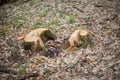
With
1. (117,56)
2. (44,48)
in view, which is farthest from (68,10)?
(117,56)

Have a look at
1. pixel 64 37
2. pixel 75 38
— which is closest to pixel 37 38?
pixel 64 37

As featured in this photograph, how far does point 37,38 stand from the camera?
8.83 metres

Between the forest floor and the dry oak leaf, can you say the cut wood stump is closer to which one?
the forest floor

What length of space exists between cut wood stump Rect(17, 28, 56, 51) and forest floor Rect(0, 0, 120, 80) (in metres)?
0.23

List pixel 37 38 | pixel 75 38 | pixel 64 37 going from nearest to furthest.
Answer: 1. pixel 37 38
2. pixel 75 38
3. pixel 64 37

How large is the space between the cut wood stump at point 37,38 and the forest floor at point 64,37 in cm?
23

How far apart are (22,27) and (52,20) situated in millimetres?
1451

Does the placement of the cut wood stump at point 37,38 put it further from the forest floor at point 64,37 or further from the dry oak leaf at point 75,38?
the dry oak leaf at point 75,38

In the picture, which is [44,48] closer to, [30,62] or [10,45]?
[30,62]

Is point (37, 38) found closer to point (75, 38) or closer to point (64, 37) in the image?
point (64, 37)

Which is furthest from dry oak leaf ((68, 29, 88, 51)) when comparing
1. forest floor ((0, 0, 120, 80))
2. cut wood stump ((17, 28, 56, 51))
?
cut wood stump ((17, 28, 56, 51))

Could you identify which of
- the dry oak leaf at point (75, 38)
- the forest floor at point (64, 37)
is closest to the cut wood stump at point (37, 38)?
the forest floor at point (64, 37)

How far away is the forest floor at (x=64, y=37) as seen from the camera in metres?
7.99

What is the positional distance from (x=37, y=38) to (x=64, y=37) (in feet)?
4.43
